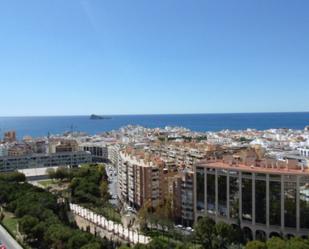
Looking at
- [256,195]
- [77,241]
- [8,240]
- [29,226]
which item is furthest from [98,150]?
[77,241]

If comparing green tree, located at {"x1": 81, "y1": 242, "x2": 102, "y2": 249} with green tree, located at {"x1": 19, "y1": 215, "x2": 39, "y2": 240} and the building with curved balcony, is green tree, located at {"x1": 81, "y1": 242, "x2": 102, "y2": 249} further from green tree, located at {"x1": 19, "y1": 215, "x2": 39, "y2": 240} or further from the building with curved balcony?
the building with curved balcony

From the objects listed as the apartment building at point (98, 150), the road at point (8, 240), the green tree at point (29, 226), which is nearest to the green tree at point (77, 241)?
the green tree at point (29, 226)

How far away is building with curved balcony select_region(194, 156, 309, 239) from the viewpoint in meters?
27.8

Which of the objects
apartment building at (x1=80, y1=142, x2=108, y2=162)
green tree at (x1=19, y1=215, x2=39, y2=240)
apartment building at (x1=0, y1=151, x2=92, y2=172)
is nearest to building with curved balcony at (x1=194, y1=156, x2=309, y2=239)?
green tree at (x1=19, y1=215, x2=39, y2=240)

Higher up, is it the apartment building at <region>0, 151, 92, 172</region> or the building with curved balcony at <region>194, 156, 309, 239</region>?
the building with curved balcony at <region>194, 156, 309, 239</region>

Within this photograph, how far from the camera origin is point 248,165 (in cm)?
3097

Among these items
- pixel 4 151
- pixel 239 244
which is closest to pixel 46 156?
pixel 4 151

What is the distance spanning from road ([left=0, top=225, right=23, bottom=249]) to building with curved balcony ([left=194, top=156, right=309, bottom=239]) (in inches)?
549

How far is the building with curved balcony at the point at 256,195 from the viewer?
2783 centimetres

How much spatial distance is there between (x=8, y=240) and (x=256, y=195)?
17.6m

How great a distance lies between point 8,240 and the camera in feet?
91.6

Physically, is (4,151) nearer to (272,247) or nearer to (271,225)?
(271,225)

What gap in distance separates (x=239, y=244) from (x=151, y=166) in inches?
472

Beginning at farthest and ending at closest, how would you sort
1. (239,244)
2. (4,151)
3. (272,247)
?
(4,151) → (239,244) → (272,247)
